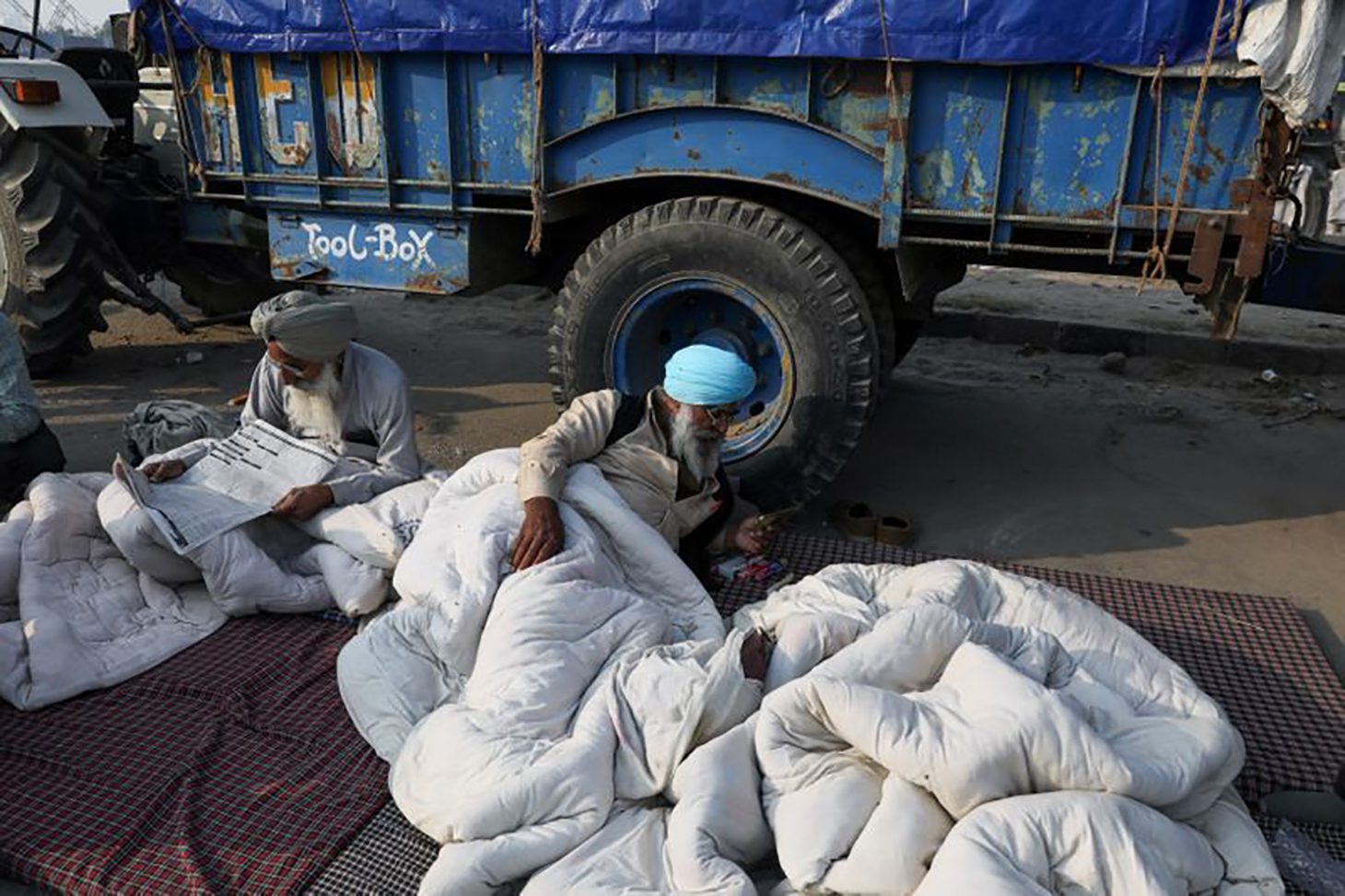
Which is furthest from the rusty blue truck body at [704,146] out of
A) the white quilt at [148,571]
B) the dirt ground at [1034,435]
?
the white quilt at [148,571]

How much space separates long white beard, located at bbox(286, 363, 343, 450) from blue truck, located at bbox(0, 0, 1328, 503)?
3.46 feet

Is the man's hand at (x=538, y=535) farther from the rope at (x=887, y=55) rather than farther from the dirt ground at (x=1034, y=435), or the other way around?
the rope at (x=887, y=55)

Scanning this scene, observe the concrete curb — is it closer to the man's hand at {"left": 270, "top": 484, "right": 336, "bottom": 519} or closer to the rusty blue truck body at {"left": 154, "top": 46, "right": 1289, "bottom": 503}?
the rusty blue truck body at {"left": 154, "top": 46, "right": 1289, "bottom": 503}

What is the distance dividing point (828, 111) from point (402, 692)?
2507 mm

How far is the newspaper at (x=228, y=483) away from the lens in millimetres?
3262

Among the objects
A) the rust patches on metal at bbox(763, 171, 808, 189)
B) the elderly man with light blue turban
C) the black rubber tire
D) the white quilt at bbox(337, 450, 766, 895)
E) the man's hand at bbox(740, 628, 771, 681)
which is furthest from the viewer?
the black rubber tire

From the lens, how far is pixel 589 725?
2346 millimetres

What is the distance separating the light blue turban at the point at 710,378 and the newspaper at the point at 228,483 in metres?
1.28

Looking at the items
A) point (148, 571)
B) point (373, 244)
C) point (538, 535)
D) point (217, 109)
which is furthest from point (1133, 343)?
point (148, 571)

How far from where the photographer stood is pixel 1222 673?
10.3 ft

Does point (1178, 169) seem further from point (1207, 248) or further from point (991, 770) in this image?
point (991, 770)

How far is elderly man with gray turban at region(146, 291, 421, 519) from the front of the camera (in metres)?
3.44

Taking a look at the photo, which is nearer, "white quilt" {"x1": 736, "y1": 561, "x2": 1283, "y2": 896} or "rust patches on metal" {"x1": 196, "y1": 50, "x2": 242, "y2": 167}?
"white quilt" {"x1": 736, "y1": 561, "x2": 1283, "y2": 896}

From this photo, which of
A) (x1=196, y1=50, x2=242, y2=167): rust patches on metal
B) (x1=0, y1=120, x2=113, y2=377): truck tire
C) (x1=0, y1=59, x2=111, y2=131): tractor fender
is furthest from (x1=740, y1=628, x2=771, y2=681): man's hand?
(x1=0, y1=59, x2=111, y2=131): tractor fender
